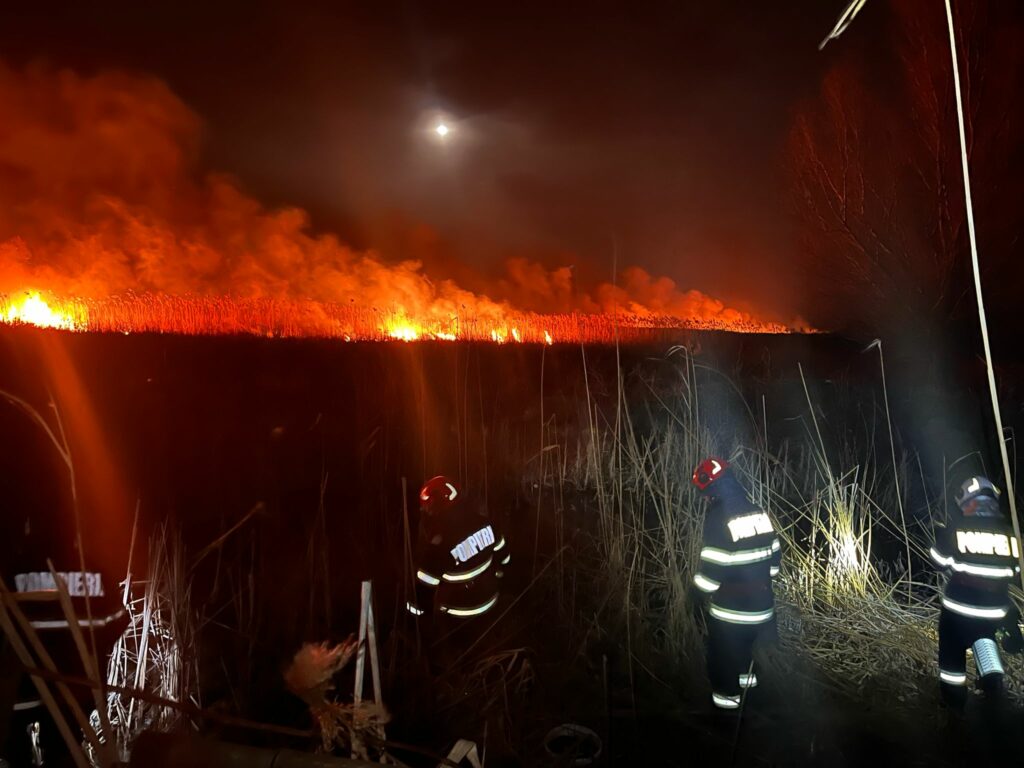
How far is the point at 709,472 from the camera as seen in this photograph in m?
3.67

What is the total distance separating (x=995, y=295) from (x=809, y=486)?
22.3ft

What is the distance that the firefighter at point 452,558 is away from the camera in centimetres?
409

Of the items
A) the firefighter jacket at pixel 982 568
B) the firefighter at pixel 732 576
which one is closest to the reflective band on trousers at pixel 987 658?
the firefighter jacket at pixel 982 568

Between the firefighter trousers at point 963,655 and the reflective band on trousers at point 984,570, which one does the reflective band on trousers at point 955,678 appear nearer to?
the firefighter trousers at point 963,655

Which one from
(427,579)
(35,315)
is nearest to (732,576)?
(427,579)

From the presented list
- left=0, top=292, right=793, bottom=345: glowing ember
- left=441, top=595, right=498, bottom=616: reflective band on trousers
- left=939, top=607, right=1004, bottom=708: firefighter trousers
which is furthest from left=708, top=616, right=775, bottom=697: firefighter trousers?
left=0, top=292, right=793, bottom=345: glowing ember

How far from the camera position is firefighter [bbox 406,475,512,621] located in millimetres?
4094

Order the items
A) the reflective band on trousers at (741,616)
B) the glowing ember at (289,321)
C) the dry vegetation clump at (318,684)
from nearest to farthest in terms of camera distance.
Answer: the dry vegetation clump at (318,684), the reflective band on trousers at (741,616), the glowing ember at (289,321)

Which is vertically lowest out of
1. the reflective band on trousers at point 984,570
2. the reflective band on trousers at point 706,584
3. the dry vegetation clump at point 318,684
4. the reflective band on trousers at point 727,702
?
the reflective band on trousers at point 727,702

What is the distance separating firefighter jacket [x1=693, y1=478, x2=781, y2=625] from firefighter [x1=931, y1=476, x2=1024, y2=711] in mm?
956

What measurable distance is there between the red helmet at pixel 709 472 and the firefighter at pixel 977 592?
4.32ft

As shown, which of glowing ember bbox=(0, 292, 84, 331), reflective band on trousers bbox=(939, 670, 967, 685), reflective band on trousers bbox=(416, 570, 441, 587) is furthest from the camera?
glowing ember bbox=(0, 292, 84, 331)

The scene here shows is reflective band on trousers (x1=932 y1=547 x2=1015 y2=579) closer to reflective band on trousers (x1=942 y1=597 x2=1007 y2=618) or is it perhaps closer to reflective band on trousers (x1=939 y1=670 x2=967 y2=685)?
reflective band on trousers (x1=942 y1=597 x2=1007 y2=618)

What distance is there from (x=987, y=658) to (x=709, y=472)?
177 centimetres
